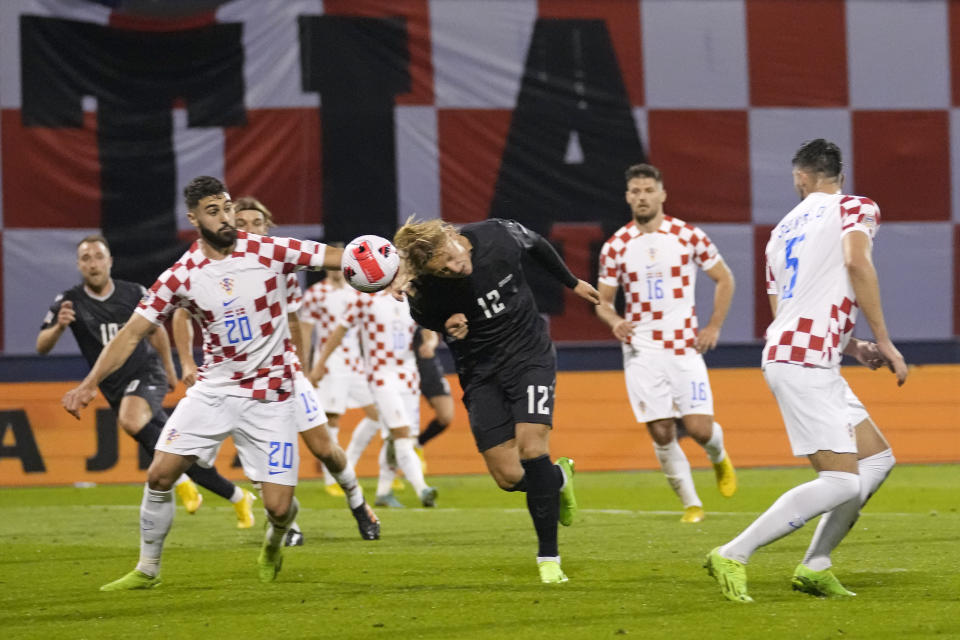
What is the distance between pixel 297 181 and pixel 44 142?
3.12 meters

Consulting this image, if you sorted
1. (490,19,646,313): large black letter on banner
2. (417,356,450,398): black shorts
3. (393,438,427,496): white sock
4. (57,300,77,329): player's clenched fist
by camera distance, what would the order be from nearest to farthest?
(57,300,77,329): player's clenched fist
(393,438,427,496): white sock
(417,356,450,398): black shorts
(490,19,646,313): large black letter on banner

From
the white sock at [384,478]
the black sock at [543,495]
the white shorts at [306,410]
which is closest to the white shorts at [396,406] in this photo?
the white sock at [384,478]

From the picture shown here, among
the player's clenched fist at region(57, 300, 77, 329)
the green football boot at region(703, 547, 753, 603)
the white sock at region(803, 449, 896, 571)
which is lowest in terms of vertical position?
the green football boot at region(703, 547, 753, 603)

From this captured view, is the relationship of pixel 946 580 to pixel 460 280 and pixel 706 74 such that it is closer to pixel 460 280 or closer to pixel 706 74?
pixel 460 280

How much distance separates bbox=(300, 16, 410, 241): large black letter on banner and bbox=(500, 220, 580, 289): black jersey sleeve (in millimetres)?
10396

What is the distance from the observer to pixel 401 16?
Result: 1798cm

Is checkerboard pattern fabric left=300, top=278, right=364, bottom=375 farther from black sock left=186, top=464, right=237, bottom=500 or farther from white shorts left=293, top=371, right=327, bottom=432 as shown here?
white shorts left=293, top=371, right=327, bottom=432

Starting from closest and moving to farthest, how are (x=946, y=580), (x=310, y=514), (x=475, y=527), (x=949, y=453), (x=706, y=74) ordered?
(x=946, y=580) → (x=475, y=527) → (x=310, y=514) → (x=949, y=453) → (x=706, y=74)

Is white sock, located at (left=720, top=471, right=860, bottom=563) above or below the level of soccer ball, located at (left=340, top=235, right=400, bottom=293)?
below

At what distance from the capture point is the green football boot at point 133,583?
23.7 feet

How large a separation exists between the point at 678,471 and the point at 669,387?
0.62 meters

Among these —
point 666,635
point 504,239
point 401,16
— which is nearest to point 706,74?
point 401,16

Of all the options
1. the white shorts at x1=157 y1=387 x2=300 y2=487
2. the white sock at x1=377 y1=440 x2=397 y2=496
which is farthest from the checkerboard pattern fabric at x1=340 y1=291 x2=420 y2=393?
the white shorts at x1=157 y1=387 x2=300 y2=487

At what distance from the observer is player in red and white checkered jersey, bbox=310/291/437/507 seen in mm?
11898
